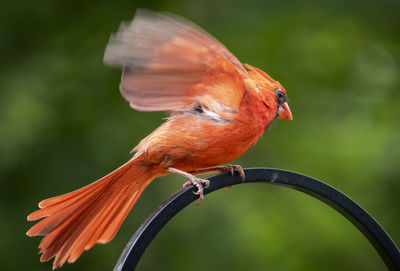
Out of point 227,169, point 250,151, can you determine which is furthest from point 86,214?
point 250,151

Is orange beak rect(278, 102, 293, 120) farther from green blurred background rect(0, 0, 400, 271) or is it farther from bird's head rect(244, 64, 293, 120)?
green blurred background rect(0, 0, 400, 271)

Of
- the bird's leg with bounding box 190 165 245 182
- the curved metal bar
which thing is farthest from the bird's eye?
the curved metal bar

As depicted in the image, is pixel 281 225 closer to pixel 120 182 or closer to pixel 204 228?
pixel 204 228

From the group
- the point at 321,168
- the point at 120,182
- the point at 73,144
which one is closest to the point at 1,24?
the point at 73,144

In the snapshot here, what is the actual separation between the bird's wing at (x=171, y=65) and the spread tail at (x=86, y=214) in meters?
0.45

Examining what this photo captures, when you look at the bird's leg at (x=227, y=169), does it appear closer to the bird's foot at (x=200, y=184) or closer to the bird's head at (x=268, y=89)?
the bird's foot at (x=200, y=184)

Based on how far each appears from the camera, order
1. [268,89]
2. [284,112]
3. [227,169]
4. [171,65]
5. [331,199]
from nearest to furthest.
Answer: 1. [331,199]
2. [171,65]
3. [227,169]
4. [268,89]
5. [284,112]

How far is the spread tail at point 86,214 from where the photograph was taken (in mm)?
2197

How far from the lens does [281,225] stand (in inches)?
165

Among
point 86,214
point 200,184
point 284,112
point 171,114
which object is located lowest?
point 86,214

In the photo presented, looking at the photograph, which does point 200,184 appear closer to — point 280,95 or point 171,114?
point 171,114

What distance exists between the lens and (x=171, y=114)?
2805 mm

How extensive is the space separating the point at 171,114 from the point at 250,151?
1879 mm

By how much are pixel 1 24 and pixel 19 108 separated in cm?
77
